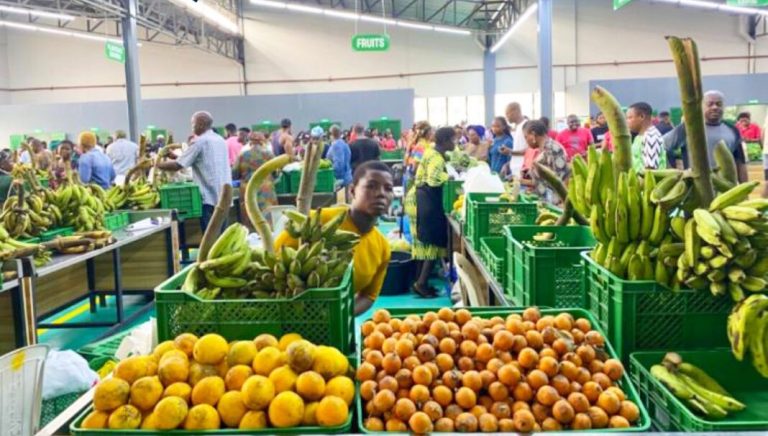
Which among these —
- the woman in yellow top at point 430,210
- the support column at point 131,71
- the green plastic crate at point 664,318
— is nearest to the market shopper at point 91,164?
the woman in yellow top at point 430,210

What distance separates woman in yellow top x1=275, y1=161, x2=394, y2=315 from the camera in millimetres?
3010

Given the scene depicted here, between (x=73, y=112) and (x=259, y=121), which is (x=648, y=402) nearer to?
(x=259, y=121)

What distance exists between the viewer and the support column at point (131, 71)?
11.6 meters

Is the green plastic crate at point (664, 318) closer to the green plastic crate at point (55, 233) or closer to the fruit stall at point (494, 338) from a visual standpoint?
the fruit stall at point (494, 338)

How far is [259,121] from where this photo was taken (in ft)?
61.0

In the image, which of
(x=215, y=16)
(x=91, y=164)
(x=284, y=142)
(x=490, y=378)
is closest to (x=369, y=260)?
(x=490, y=378)

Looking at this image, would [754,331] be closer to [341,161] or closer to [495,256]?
[495,256]

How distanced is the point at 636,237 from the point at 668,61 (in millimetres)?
20063

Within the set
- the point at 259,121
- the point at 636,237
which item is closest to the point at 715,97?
the point at 636,237

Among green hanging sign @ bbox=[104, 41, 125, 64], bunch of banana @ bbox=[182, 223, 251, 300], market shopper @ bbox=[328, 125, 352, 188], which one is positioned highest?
green hanging sign @ bbox=[104, 41, 125, 64]

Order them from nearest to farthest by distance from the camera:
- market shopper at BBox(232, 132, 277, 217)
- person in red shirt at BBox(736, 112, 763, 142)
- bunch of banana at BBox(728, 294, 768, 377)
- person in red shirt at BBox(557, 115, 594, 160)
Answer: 1. bunch of banana at BBox(728, 294, 768, 377)
2. market shopper at BBox(232, 132, 277, 217)
3. person in red shirt at BBox(557, 115, 594, 160)
4. person in red shirt at BBox(736, 112, 763, 142)

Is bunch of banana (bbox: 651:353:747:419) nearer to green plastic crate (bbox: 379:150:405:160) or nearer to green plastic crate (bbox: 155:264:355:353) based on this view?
green plastic crate (bbox: 155:264:355:353)

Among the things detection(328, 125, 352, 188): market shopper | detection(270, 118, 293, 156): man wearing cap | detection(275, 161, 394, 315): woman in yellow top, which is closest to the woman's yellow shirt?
detection(275, 161, 394, 315): woman in yellow top

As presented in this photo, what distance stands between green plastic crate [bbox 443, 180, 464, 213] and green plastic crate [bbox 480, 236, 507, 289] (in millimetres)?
2161
